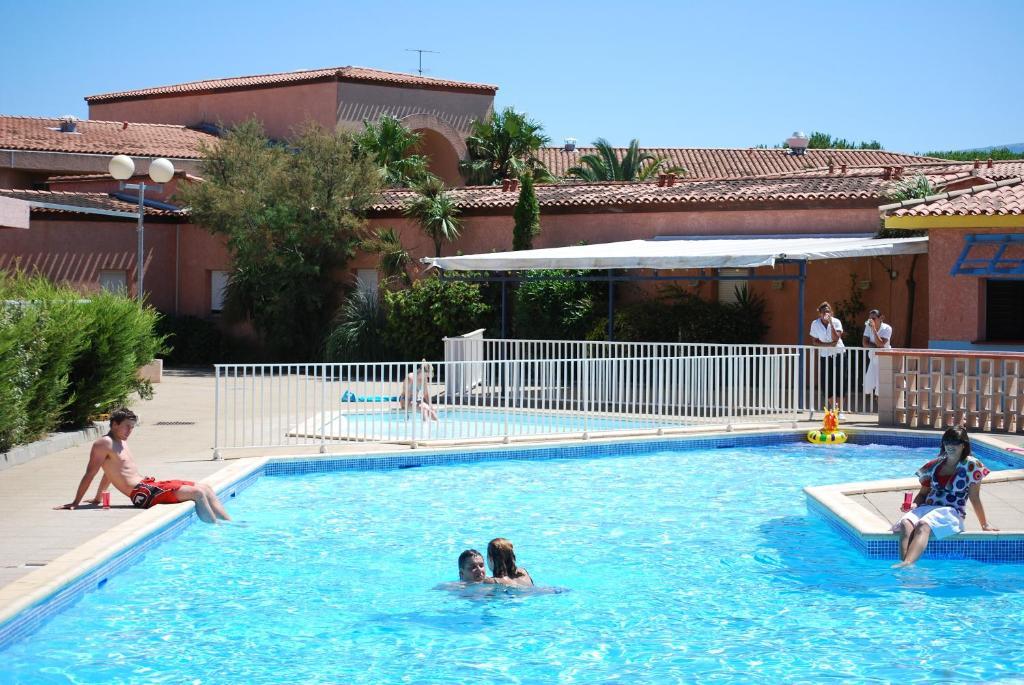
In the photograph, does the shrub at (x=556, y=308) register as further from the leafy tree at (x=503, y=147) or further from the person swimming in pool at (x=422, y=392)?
the leafy tree at (x=503, y=147)

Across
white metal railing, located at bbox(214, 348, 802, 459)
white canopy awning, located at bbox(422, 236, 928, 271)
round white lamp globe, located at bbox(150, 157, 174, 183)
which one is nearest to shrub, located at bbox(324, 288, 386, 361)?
white canopy awning, located at bbox(422, 236, 928, 271)

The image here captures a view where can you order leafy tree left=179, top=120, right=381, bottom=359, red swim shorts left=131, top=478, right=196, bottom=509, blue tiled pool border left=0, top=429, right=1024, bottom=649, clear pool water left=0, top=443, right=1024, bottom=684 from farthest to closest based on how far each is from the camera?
1. leafy tree left=179, top=120, right=381, bottom=359
2. red swim shorts left=131, top=478, right=196, bottom=509
3. blue tiled pool border left=0, top=429, right=1024, bottom=649
4. clear pool water left=0, top=443, right=1024, bottom=684

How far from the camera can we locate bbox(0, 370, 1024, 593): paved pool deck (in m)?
9.08

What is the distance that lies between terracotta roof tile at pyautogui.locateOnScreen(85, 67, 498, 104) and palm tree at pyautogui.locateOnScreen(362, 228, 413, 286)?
1211 centimetres

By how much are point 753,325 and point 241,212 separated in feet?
39.8

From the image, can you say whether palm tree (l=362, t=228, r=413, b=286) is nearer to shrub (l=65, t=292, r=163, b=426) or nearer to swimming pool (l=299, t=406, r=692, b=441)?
swimming pool (l=299, t=406, r=692, b=441)

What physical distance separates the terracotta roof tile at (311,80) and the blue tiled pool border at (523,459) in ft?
84.8

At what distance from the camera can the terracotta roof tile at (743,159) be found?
42875 millimetres

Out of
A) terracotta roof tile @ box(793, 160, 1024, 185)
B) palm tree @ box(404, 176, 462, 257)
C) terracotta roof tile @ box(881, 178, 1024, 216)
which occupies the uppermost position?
terracotta roof tile @ box(793, 160, 1024, 185)

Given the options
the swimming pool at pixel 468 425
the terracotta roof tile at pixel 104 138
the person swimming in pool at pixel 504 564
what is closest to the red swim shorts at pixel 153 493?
the person swimming in pool at pixel 504 564

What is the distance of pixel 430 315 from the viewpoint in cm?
2630

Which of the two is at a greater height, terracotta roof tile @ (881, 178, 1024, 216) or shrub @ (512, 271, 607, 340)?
terracotta roof tile @ (881, 178, 1024, 216)

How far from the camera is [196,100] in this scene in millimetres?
43375

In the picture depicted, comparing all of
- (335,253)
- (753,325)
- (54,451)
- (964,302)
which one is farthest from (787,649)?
(335,253)
